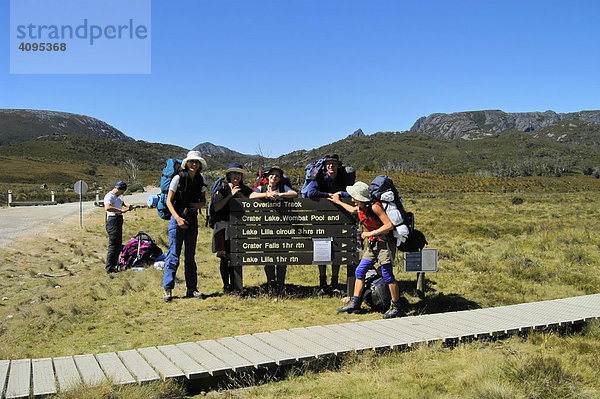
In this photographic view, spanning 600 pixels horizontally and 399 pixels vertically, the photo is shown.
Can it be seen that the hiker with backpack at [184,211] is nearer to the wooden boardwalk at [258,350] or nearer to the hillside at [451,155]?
the wooden boardwalk at [258,350]

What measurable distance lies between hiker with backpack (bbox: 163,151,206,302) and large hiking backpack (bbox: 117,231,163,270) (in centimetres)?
345

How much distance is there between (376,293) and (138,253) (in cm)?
596

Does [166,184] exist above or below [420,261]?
above

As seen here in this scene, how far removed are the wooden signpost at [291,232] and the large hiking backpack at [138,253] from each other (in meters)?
3.96

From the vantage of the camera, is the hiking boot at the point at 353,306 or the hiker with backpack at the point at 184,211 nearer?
the hiking boot at the point at 353,306

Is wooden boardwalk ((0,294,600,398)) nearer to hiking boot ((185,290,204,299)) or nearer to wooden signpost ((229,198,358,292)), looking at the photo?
wooden signpost ((229,198,358,292))

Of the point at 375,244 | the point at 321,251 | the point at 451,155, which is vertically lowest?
the point at 321,251

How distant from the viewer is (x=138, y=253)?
10422 mm

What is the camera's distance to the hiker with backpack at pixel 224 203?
726 cm

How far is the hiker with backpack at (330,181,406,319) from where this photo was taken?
6.04 metres

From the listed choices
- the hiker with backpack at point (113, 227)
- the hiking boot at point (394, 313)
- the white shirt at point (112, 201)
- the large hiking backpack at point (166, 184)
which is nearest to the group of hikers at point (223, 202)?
the large hiking backpack at point (166, 184)

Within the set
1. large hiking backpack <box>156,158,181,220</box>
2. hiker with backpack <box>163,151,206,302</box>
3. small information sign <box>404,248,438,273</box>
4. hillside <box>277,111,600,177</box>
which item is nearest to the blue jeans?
hiker with backpack <box>163,151,206,302</box>

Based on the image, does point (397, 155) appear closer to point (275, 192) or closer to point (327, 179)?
point (327, 179)

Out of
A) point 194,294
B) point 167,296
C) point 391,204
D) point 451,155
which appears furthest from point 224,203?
point 451,155
